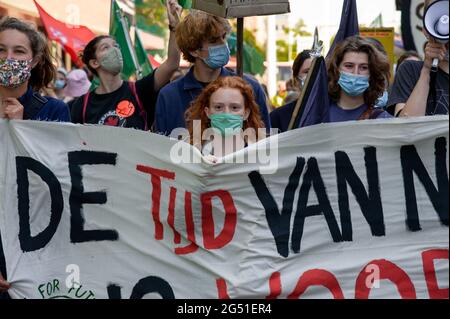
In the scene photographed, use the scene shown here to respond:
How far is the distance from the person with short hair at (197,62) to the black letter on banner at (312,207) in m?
1.28

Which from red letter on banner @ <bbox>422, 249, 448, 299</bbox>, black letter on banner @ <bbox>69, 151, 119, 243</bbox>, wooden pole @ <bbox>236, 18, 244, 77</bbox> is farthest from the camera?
wooden pole @ <bbox>236, 18, 244, 77</bbox>

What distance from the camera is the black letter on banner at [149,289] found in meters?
4.76

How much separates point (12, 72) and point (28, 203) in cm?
75

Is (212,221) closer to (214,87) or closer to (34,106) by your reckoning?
(214,87)

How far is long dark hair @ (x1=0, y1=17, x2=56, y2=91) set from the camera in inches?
221

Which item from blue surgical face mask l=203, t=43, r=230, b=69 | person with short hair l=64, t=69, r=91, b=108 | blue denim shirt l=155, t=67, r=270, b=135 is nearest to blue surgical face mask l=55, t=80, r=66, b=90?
person with short hair l=64, t=69, r=91, b=108

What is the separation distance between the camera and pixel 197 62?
6160mm

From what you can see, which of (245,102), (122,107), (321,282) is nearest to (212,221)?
(321,282)

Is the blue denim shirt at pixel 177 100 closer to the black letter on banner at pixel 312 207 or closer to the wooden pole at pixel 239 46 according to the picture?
the wooden pole at pixel 239 46

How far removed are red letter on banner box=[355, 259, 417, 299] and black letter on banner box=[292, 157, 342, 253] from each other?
0.20 metres

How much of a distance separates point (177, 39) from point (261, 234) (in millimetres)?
1850

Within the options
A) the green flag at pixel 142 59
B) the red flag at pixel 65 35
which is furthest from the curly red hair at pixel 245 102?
the red flag at pixel 65 35

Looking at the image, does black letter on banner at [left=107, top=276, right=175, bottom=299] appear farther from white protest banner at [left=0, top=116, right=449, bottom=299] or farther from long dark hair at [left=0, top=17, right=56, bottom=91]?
long dark hair at [left=0, top=17, right=56, bottom=91]
